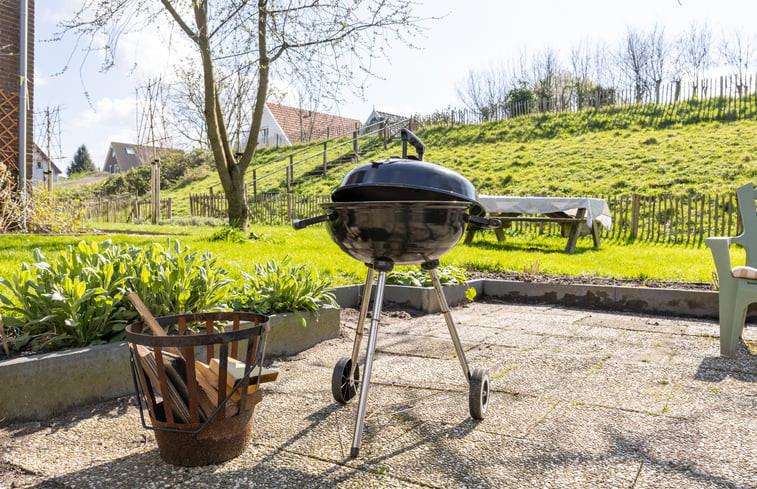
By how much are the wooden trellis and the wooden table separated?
8.69 meters

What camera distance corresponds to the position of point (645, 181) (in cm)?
1544

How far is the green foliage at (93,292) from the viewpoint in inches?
106

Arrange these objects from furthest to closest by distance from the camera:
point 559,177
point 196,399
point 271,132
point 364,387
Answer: point 271,132, point 559,177, point 364,387, point 196,399

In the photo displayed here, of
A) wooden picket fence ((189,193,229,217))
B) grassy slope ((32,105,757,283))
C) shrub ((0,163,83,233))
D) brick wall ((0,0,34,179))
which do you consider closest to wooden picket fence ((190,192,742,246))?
grassy slope ((32,105,757,283))

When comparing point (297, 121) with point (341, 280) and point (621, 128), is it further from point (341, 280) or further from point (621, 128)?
point (341, 280)

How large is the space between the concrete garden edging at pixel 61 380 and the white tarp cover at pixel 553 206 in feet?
25.4

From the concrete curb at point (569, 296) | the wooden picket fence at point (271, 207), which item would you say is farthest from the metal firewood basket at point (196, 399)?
the wooden picket fence at point (271, 207)

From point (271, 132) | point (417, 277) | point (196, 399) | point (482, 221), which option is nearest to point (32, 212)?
point (417, 277)

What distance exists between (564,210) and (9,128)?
10459 mm

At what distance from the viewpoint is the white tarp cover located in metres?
9.85

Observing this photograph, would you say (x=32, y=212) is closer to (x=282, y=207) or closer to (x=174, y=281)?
(x=174, y=281)

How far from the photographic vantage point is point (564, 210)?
992cm

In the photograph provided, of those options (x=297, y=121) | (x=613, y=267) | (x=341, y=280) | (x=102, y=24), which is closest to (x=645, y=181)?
(x=613, y=267)

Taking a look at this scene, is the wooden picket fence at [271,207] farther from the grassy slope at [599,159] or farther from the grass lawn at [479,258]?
the grass lawn at [479,258]
